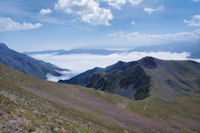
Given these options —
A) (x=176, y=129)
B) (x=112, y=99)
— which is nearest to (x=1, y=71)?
(x=112, y=99)

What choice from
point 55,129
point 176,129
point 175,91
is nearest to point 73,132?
point 55,129

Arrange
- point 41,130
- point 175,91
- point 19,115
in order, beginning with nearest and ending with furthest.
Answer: point 41,130 < point 19,115 < point 175,91

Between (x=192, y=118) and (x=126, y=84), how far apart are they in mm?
117985

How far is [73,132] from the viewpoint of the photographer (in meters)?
22.1

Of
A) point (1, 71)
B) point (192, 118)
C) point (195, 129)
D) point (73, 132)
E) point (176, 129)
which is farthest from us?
point (192, 118)

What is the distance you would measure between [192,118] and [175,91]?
81607 mm

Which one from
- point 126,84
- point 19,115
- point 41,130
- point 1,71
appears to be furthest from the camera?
point 126,84

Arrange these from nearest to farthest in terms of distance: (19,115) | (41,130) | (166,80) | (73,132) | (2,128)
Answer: (2,128)
(41,130)
(19,115)
(73,132)
(166,80)

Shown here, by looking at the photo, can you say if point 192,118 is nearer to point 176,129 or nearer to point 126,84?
point 176,129

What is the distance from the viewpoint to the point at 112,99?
82688 millimetres

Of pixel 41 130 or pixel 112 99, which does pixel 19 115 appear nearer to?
pixel 41 130

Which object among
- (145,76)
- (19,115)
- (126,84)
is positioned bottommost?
(126,84)

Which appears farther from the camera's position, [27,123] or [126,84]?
[126,84]

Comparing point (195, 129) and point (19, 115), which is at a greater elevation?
point (19, 115)
